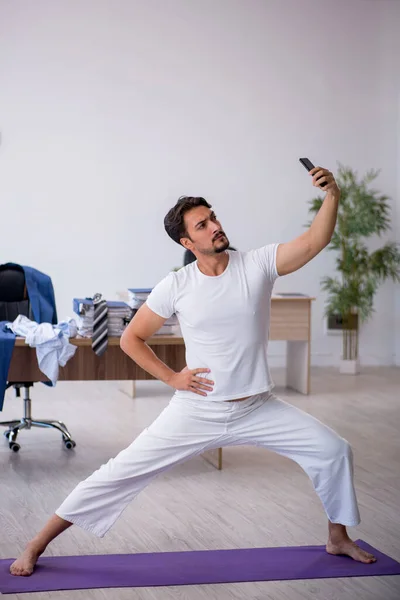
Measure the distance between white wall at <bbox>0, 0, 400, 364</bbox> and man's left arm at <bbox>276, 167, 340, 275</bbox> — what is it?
17.7ft

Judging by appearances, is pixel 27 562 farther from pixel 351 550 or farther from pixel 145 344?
pixel 351 550

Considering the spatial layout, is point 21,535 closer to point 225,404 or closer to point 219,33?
point 225,404

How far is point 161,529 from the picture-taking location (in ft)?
13.1

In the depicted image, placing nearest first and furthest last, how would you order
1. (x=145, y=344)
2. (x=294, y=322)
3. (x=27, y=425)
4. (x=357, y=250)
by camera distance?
(x=145, y=344)
(x=27, y=425)
(x=294, y=322)
(x=357, y=250)

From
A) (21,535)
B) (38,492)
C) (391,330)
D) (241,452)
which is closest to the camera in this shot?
(21,535)

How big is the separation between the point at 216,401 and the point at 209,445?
19cm

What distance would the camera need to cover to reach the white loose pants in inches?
130

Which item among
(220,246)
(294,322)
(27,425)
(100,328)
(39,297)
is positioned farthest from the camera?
(294,322)

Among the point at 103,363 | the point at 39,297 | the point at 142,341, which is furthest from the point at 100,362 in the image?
the point at 142,341

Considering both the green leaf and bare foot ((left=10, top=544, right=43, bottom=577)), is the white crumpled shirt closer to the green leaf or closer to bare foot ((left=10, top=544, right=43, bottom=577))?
bare foot ((left=10, top=544, right=43, bottom=577))

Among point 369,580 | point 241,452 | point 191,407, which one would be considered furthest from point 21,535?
point 241,452

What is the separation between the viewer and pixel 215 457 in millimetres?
5168

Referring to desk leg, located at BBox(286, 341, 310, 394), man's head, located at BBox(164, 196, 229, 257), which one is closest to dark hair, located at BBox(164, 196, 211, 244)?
man's head, located at BBox(164, 196, 229, 257)

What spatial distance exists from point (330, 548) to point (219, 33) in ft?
20.3
